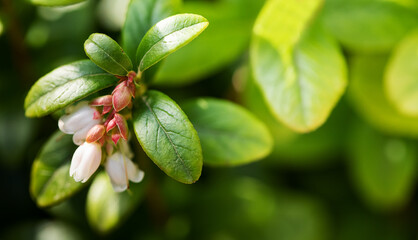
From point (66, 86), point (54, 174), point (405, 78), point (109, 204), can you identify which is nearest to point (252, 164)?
point (405, 78)

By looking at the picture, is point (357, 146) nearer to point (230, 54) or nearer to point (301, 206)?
point (301, 206)

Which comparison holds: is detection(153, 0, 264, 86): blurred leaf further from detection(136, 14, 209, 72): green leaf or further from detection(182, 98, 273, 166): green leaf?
detection(136, 14, 209, 72): green leaf

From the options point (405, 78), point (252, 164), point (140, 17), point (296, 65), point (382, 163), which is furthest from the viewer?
point (252, 164)

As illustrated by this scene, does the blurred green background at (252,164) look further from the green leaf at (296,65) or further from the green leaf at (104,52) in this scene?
the green leaf at (104,52)

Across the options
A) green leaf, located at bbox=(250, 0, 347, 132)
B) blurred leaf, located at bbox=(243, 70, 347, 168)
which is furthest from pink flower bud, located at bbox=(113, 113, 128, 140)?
blurred leaf, located at bbox=(243, 70, 347, 168)

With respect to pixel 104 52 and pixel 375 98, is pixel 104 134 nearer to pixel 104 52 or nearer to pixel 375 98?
pixel 104 52

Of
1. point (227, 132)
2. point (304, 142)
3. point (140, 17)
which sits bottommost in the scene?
point (304, 142)

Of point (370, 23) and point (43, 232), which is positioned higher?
point (370, 23)
